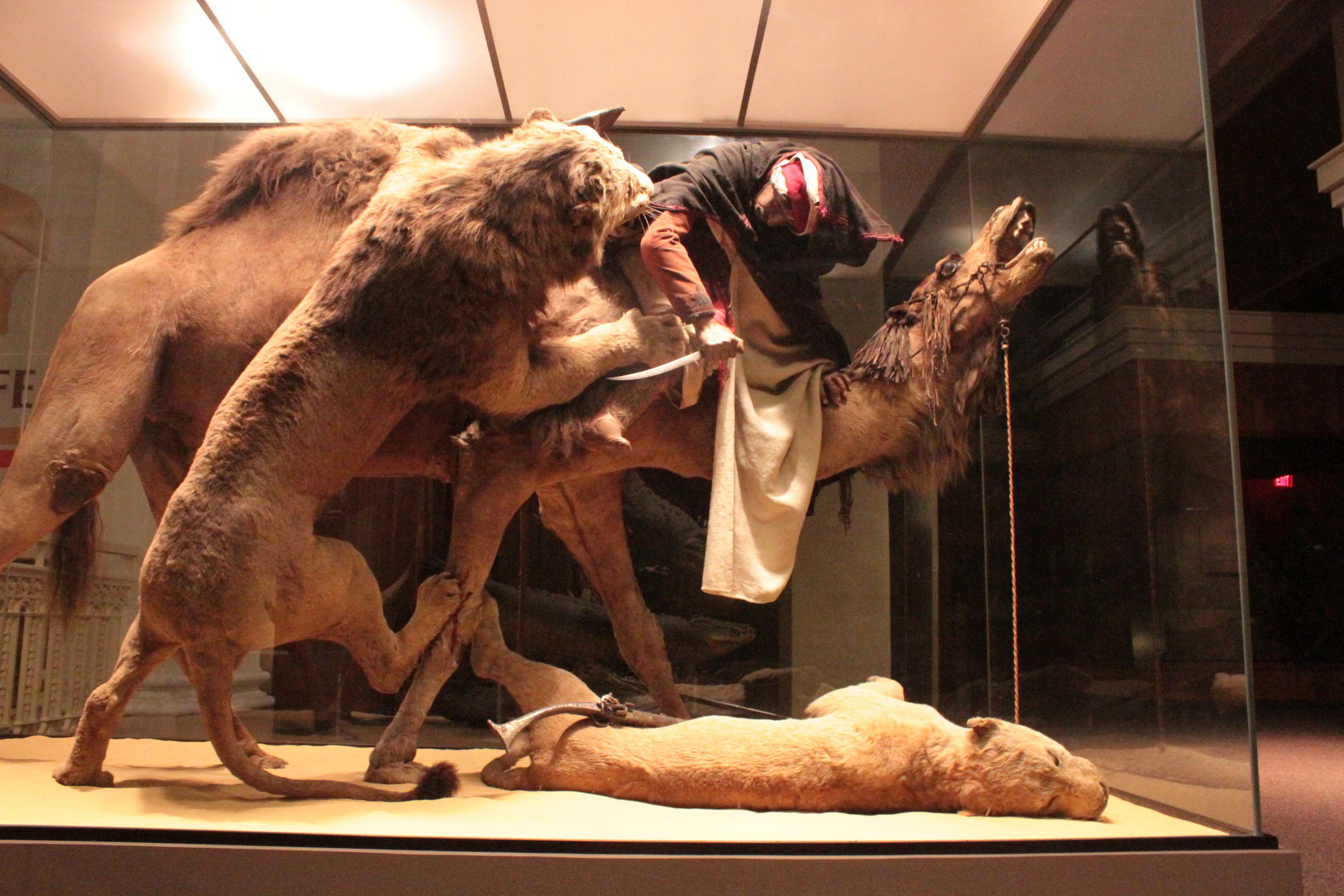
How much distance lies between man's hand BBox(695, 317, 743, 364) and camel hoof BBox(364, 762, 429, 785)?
1.35 meters

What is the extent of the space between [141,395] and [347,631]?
3.14ft

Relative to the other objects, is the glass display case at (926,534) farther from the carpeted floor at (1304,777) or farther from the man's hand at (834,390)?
the carpeted floor at (1304,777)

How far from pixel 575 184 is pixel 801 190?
31.9 inches

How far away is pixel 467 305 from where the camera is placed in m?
2.38

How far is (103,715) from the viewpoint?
2.45 meters

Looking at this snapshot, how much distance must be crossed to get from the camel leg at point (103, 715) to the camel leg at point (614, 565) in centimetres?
124

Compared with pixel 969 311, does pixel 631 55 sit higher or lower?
higher

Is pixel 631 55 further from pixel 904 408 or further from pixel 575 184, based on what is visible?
pixel 904 408

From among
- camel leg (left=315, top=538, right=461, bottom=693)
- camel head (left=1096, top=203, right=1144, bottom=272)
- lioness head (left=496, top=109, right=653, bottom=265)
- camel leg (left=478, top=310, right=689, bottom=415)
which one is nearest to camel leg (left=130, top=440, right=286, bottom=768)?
camel leg (left=315, top=538, right=461, bottom=693)

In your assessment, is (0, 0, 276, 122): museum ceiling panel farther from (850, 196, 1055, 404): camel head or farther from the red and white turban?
(850, 196, 1055, 404): camel head

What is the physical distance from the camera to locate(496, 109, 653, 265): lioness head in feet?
7.82

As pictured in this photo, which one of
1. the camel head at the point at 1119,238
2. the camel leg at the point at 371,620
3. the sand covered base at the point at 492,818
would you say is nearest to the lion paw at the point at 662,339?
the camel leg at the point at 371,620

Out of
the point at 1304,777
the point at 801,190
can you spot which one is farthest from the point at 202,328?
the point at 1304,777

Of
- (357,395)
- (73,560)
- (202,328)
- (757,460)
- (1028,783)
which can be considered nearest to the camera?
(1028,783)
